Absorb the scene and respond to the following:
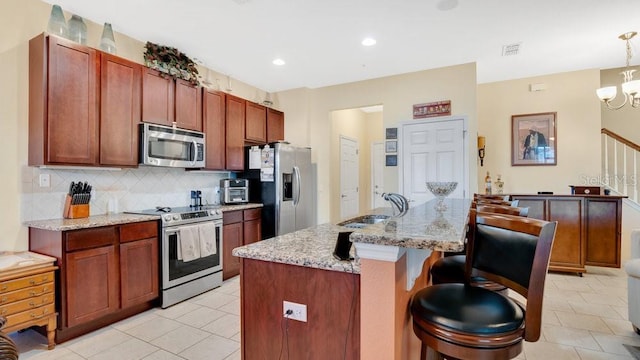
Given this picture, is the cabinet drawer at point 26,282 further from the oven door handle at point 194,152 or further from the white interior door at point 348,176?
the white interior door at point 348,176

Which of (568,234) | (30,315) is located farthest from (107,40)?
(568,234)

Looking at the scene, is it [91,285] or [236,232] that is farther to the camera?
[236,232]

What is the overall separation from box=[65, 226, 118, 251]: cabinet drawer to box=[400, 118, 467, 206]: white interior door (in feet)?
12.0

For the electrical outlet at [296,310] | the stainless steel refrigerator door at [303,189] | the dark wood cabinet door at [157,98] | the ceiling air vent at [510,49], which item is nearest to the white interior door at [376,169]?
the stainless steel refrigerator door at [303,189]

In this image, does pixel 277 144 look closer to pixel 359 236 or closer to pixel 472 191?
pixel 472 191

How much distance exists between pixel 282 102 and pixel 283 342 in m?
4.72

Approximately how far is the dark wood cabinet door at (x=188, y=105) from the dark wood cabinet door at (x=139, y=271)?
4.67 feet

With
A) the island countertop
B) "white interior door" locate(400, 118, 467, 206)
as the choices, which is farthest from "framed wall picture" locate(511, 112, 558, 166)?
the island countertop

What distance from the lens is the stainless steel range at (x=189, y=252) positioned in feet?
10.1

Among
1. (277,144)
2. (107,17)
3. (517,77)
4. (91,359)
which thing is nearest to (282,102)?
(277,144)

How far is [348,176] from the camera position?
6.16 m

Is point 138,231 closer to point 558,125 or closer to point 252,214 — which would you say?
point 252,214

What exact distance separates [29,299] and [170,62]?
2.58m

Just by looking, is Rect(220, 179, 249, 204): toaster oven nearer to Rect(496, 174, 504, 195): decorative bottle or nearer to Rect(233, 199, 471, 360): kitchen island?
Rect(233, 199, 471, 360): kitchen island
